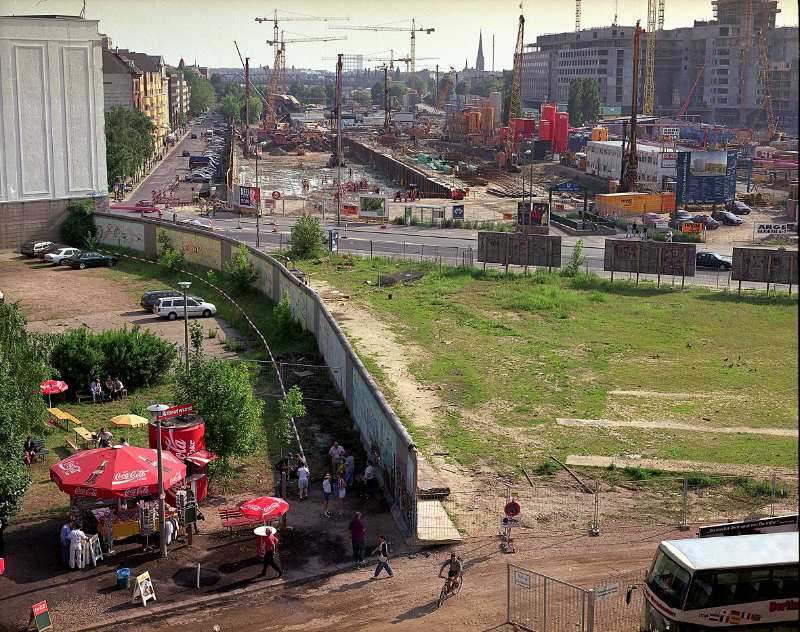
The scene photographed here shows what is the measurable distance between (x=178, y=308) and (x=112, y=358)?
10031 millimetres

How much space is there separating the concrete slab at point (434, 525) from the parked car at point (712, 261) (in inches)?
1262

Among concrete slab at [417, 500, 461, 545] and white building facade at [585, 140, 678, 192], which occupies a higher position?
white building facade at [585, 140, 678, 192]

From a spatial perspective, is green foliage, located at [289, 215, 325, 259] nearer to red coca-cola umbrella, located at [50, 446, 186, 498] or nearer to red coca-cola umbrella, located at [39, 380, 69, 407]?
red coca-cola umbrella, located at [39, 380, 69, 407]

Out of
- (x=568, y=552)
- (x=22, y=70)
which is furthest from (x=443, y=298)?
(x=22, y=70)

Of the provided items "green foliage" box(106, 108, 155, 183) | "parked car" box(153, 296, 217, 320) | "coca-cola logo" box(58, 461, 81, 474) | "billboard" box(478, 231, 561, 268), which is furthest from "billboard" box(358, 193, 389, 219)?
"coca-cola logo" box(58, 461, 81, 474)

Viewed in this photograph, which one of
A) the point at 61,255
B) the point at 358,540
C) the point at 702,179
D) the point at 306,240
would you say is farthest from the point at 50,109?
the point at 702,179

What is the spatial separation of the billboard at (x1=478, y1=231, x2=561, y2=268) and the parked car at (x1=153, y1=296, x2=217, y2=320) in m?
14.4

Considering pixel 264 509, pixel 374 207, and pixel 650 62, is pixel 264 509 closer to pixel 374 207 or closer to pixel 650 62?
pixel 374 207

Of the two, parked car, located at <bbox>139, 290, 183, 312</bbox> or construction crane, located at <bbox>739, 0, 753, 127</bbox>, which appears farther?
construction crane, located at <bbox>739, 0, 753, 127</bbox>

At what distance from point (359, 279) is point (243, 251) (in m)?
5.11

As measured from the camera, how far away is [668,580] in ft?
47.0

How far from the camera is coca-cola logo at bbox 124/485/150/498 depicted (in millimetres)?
18312

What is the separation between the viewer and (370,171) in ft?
396

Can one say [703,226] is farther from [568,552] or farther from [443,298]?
[568,552]
